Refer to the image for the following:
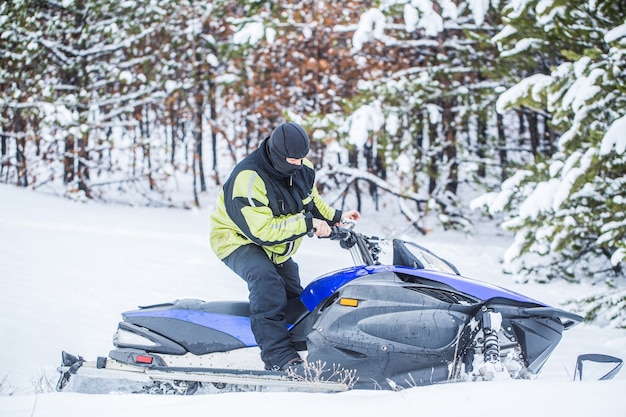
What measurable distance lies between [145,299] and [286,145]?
386 centimetres

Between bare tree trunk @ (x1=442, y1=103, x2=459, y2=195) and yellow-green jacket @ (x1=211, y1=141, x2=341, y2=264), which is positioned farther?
bare tree trunk @ (x1=442, y1=103, x2=459, y2=195)

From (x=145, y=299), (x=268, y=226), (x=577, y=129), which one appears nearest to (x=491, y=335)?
(x=268, y=226)

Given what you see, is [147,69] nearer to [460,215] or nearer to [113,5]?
[113,5]

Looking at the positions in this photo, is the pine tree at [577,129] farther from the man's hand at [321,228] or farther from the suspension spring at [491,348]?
the man's hand at [321,228]

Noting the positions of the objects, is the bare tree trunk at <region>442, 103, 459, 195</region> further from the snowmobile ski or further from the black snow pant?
the snowmobile ski

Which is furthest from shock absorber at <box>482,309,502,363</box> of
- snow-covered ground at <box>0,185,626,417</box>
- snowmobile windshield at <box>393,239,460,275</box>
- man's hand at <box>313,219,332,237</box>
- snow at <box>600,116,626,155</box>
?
snow at <box>600,116,626,155</box>

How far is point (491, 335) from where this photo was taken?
3143 millimetres

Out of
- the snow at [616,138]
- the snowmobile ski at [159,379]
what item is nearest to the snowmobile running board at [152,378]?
the snowmobile ski at [159,379]

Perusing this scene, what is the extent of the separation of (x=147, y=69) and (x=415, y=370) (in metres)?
14.1

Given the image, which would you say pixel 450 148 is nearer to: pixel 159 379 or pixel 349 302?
pixel 349 302

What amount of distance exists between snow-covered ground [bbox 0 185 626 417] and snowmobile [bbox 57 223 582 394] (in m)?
0.26

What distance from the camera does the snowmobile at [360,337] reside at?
324cm

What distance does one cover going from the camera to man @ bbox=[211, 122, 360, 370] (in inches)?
136

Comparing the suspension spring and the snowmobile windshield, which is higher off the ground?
the snowmobile windshield
